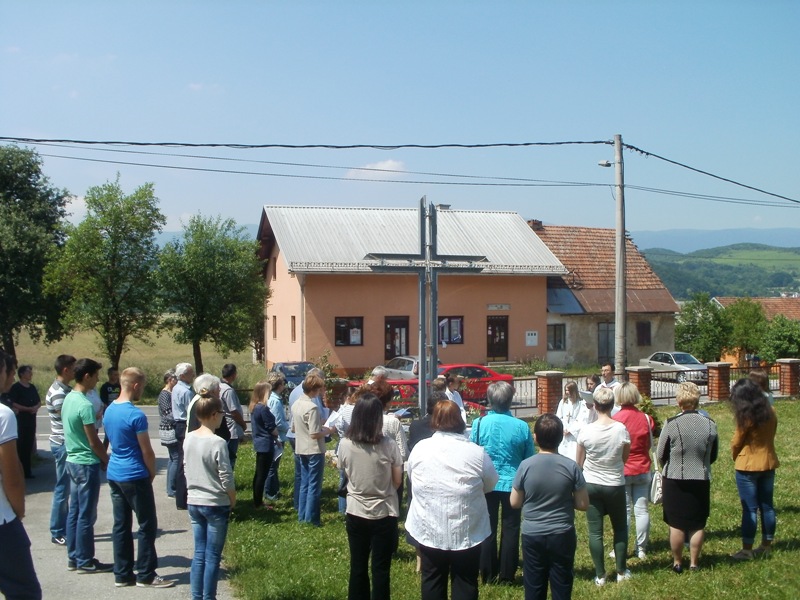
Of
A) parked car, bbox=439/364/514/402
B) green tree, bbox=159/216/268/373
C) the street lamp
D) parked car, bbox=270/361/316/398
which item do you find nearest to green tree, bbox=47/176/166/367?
green tree, bbox=159/216/268/373

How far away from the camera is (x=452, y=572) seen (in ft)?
16.1

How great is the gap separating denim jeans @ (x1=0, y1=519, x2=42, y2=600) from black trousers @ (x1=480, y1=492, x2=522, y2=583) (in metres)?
3.38

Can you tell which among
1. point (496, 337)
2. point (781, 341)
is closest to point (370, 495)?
point (496, 337)

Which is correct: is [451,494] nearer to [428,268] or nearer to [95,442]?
[95,442]

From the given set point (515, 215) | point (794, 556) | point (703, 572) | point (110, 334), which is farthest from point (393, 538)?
point (515, 215)

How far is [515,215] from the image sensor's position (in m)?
39.0

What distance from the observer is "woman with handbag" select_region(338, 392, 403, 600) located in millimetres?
5461

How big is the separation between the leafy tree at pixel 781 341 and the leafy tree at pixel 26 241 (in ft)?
99.0

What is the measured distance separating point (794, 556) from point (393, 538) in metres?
3.87

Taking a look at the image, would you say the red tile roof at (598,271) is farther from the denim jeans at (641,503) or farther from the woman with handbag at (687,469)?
the woman with handbag at (687,469)

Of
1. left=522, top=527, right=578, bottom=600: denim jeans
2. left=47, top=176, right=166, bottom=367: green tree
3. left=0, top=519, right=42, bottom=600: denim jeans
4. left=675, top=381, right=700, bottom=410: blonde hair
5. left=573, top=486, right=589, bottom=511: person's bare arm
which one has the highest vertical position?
left=47, top=176, right=166, bottom=367: green tree

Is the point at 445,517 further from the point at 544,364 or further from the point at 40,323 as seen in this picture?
the point at 544,364

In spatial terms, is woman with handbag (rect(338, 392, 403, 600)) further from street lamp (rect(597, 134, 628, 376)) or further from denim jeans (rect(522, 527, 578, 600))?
street lamp (rect(597, 134, 628, 376))

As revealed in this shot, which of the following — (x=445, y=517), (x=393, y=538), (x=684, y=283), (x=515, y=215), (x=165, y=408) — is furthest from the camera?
(x=684, y=283)
